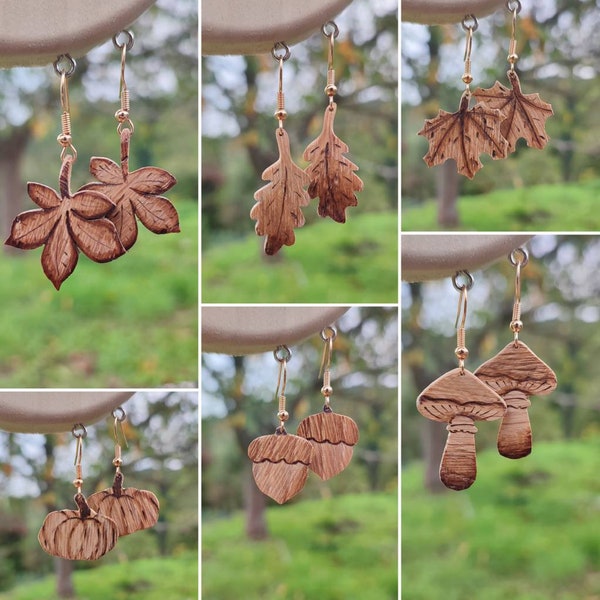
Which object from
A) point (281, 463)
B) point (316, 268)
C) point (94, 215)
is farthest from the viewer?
point (316, 268)

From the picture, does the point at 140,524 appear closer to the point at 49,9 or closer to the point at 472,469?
the point at 472,469

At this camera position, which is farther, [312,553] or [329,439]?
[312,553]

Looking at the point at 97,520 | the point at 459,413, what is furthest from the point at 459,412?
the point at 97,520

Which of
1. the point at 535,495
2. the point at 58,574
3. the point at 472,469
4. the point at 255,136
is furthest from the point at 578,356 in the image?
the point at 58,574

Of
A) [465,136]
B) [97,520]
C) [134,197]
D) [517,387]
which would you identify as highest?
[465,136]

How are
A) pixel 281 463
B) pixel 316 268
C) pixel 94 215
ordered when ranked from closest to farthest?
pixel 94 215 → pixel 281 463 → pixel 316 268

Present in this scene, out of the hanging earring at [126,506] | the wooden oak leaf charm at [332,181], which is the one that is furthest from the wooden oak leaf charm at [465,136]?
the hanging earring at [126,506]

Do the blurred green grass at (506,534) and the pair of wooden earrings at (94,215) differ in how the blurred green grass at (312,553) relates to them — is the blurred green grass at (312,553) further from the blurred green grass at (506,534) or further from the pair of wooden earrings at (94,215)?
the pair of wooden earrings at (94,215)

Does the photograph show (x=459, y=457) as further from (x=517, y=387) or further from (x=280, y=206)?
(x=280, y=206)
